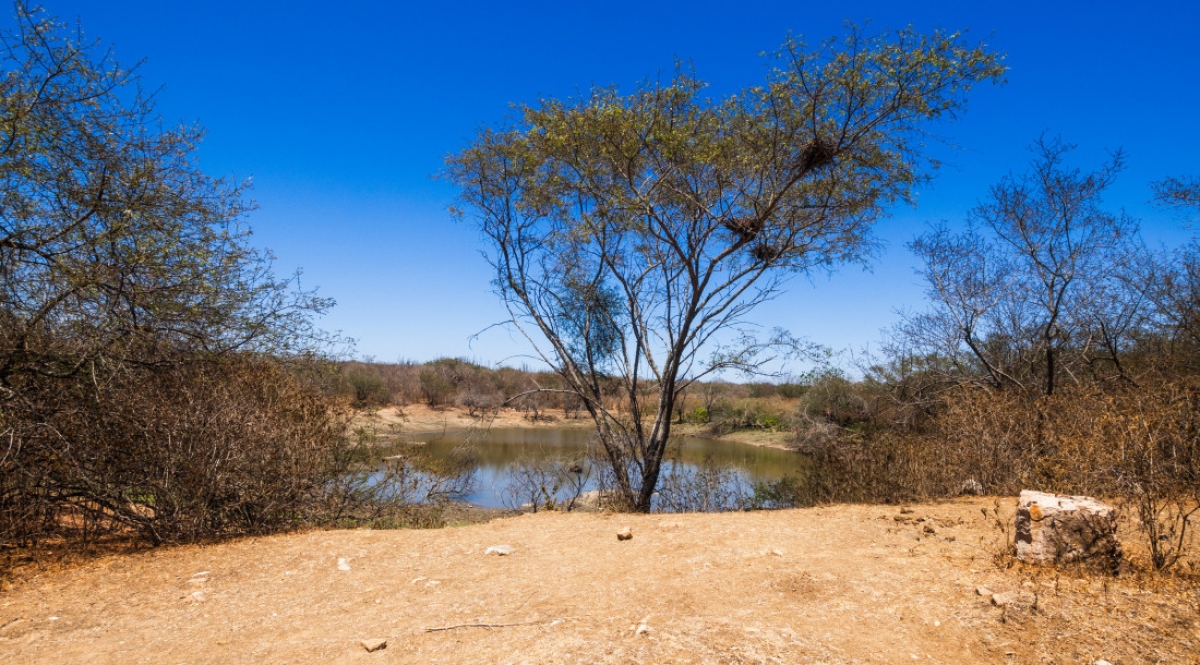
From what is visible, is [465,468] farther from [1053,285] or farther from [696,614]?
[1053,285]

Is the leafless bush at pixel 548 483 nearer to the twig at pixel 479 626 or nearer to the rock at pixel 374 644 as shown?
the twig at pixel 479 626

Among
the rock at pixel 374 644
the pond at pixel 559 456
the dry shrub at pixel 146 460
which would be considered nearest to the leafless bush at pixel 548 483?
the pond at pixel 559 456

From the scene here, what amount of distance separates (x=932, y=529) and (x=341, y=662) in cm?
543

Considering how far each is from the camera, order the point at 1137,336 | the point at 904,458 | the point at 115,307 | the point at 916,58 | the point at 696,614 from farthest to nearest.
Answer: the point at 1137,336 → the point at 904,458 → the point at 916,58 → the point at 115,307 → the point at 696,614

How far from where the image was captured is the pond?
44.0ft

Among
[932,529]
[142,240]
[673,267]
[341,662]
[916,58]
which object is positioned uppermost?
[916,58]

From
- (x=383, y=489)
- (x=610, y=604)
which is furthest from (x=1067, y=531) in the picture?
(x=383, y=489)

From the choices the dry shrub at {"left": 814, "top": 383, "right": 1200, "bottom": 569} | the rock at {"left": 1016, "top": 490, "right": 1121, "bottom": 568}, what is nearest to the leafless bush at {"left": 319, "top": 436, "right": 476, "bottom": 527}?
the dry shrub at {"left": 814, "top": 383, "right": 1200, "bottom": 569}

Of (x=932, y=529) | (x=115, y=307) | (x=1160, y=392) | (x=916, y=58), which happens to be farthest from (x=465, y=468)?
(x=1160, y=392)

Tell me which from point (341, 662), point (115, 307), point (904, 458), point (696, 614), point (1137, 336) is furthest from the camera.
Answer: point (1137, 336)

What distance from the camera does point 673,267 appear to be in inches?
430

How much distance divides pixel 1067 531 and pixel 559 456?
10275mm

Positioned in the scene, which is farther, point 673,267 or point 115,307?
point 673,267

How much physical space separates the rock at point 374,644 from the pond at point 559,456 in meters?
7.10
